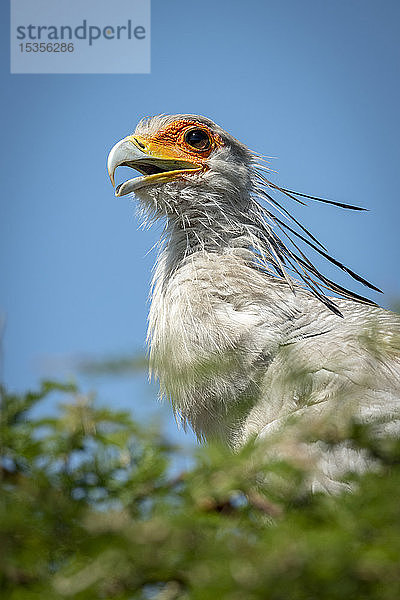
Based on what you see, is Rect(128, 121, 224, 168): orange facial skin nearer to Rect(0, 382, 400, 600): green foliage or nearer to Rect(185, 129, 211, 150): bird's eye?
Rect(185, 129, 211, 150): bird's eye

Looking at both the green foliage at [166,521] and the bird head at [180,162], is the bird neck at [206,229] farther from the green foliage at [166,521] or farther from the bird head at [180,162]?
the green foliage at [166,521]

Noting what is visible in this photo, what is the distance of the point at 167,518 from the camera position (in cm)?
91

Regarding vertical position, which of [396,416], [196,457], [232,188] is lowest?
[396,416]

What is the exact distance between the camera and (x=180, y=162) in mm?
4355

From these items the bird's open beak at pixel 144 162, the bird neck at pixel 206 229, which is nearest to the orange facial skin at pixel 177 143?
the bird's open beak at pixel 144 162

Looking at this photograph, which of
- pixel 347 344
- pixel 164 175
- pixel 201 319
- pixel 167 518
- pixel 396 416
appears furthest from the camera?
pixel 164 175

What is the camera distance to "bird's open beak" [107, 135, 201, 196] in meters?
4.10

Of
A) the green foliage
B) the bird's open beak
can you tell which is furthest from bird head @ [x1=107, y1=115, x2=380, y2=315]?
the green foliage

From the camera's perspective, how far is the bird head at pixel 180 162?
13.8ft

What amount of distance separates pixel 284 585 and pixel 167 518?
20 cm

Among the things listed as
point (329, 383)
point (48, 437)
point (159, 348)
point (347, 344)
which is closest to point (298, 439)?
point (48, 437)

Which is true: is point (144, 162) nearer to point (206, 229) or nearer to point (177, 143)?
point (177, 143)

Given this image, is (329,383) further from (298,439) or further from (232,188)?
(232,188)

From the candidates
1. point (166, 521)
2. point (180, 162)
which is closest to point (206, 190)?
point (180, 162)
